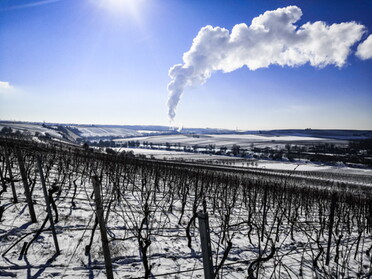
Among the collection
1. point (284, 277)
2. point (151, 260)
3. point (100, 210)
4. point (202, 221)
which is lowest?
point (284, 277)

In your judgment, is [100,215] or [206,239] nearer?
[206,239]

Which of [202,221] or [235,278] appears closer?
[202,221]

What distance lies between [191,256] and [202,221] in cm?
439

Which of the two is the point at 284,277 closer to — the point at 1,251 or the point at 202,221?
the point at 202,221

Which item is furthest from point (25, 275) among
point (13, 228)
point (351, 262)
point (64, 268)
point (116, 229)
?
point (351, 262)

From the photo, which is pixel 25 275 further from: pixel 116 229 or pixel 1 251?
pixel 116 229

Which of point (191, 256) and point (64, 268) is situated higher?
point (64, 268)

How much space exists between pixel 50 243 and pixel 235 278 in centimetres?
472

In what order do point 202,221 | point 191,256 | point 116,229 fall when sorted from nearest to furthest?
point 202,221, point 191,256, point 116,229

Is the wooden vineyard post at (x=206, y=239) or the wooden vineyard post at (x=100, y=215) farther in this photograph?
the wooden vineyard post at (x=100, y=215)

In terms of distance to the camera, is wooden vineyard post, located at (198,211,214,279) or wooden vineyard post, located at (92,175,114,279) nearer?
wooden vineyard post, located at (198,211,214,279)

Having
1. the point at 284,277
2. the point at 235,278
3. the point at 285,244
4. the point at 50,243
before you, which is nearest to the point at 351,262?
the point at 285,244

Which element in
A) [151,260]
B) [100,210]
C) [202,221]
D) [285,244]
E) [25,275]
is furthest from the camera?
[285,244]

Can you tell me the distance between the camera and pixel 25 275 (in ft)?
13.6
